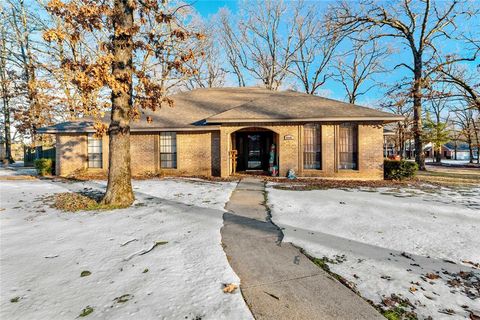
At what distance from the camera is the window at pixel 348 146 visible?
41.9ft

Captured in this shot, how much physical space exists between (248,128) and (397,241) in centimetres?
1000

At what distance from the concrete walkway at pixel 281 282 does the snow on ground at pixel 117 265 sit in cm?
23

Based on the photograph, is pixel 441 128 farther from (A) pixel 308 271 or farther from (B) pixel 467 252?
(A) pixel 308 271

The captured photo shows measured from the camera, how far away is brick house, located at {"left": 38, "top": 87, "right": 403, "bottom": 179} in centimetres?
1259

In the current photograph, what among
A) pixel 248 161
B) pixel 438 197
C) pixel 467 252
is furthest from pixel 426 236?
pixel 248 161

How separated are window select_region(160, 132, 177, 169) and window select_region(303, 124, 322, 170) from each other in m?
7.52

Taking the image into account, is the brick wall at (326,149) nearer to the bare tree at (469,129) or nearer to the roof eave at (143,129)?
the roof eave at (143,129)

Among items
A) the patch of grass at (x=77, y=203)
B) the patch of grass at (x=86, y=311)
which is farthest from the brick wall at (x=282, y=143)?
the patch of grass at (x=86, y=311)

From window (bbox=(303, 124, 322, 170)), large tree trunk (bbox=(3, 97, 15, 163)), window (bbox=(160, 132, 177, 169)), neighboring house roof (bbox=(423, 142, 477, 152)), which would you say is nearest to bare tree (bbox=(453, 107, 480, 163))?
neighboring house roof (bbox=(423, 142, 477, 152))

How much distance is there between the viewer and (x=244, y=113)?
12984 millimetres

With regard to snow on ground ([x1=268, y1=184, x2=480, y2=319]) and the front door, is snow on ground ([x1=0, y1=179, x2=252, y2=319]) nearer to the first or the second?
snow on ground ([x1=268, y1=184, x2=480, y2=319])

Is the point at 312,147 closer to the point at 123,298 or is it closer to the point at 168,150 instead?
the point at 168,150

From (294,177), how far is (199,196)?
6052mm

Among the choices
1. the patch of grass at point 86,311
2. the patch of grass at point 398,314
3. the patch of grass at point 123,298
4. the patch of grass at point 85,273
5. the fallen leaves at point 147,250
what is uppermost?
the fallen leaves at point 147,250
